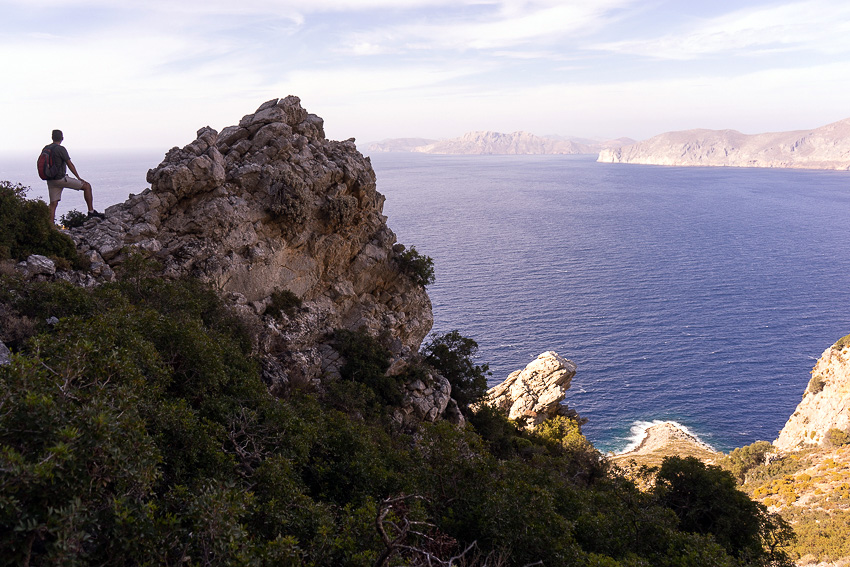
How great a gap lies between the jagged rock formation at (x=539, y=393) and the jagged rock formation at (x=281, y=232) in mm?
19628

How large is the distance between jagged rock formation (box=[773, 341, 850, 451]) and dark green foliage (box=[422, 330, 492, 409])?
51706 millimetres

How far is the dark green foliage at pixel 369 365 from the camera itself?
3032 cm

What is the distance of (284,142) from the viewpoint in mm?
32719

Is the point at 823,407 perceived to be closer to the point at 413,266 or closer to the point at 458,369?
the point at 458,369

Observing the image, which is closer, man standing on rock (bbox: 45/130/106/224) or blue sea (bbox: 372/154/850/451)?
man standing on rock (bbox: 45/130/106/224)

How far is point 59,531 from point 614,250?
419 feet

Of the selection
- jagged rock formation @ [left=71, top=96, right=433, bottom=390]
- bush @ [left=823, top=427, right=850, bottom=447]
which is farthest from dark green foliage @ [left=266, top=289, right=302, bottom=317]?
bush @ [left=823, top=427, right=850, bottom=447]

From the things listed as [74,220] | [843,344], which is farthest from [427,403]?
[843,344]

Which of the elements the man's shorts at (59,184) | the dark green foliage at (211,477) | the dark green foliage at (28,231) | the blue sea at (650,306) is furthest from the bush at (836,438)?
the man's shorts at (59,184)

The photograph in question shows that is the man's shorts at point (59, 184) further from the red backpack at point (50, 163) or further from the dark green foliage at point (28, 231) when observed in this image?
the dark green foliage at point (28, 231)

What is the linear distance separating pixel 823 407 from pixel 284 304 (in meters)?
70.4

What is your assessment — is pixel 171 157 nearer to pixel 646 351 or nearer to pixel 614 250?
pixel 646 351

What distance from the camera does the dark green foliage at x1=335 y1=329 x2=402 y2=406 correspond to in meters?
30.3

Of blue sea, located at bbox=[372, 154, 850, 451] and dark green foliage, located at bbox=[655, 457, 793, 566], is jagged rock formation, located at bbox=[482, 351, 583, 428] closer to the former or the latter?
blue sea, located at bbox=[372, 154, 850, 451]
